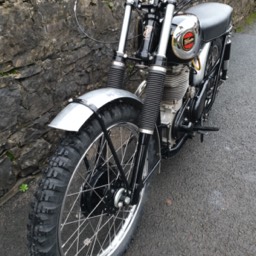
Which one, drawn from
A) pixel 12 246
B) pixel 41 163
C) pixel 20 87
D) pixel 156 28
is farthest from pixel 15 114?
pixel 156 28

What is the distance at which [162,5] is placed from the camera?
1.78 m

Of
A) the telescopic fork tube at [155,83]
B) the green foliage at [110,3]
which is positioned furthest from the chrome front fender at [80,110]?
the green foliage at [110,3]

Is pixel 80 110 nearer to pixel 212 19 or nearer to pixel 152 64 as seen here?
pixel 152 64

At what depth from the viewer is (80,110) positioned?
1.50 metres

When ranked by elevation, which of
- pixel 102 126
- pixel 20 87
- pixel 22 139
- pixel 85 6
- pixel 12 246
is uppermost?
pixel 85 6

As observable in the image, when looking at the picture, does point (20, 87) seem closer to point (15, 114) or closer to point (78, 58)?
point (15, 114)

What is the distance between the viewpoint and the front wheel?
1445 mm

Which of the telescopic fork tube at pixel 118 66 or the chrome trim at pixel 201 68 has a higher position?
the telescopic fork tube at pixel 118 66

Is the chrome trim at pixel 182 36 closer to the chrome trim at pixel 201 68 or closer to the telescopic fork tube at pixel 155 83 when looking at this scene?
the telescopic fork tube at pixel 155 83

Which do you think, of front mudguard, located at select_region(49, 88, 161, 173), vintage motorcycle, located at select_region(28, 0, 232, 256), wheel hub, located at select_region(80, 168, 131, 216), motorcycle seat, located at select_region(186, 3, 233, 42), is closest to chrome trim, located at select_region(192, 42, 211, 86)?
vintage motorcycle, located at select_region(28, 0, 232, 256)

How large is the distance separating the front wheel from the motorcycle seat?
3.06ft

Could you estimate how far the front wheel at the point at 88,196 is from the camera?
145cm

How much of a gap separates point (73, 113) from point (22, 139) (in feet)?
3.26

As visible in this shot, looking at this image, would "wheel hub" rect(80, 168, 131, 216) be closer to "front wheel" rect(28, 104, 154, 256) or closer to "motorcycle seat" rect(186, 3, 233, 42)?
"front wheel" rect(28, 104, 154, 256)
